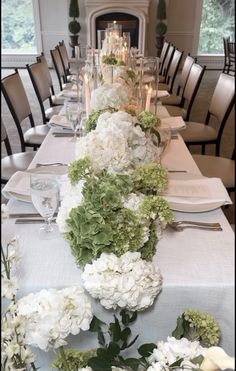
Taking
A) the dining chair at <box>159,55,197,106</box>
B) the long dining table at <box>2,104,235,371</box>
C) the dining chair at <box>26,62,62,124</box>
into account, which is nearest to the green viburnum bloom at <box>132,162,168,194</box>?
the long dining table at <box>2,104,235,371</box>

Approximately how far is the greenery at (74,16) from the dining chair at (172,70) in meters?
3.66

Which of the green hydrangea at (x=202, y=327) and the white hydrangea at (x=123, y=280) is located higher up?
the white hydrangea at (x=123, y=280)

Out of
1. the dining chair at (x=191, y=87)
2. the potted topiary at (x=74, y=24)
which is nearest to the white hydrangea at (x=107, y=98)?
the dining chair at (x=191, y=87)

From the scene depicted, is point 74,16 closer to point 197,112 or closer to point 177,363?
point 197,112

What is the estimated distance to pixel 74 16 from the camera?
275 inches

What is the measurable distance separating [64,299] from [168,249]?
394mm

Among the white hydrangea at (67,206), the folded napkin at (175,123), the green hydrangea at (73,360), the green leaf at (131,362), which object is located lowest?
the green hydrangea at (73,360)

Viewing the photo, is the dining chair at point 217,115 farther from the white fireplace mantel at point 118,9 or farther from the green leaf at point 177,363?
the white fireplace mantel at point 118,9

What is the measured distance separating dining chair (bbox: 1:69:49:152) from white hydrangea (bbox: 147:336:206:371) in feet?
6.20

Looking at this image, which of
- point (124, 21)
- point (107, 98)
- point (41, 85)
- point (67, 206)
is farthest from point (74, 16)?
point (67, 206)

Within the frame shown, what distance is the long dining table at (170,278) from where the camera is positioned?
86cm

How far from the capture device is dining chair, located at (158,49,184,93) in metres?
3.71

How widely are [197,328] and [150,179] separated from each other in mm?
341

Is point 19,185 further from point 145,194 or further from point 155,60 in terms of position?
point 155,60
